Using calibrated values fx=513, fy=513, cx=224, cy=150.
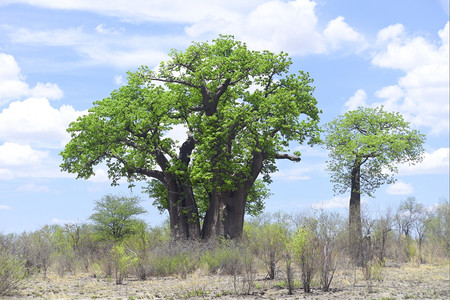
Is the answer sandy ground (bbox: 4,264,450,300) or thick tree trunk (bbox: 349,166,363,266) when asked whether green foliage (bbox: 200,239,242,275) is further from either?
thick tree trunk (bbox: 349,166,363,266)

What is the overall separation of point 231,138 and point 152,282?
10.1 m

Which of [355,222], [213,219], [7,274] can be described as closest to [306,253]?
[7,274]

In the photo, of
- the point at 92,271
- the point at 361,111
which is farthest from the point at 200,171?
the point at 361,111

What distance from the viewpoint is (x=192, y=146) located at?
29.0 meters

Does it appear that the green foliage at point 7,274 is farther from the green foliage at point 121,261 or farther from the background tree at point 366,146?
the background tree at point 366,146

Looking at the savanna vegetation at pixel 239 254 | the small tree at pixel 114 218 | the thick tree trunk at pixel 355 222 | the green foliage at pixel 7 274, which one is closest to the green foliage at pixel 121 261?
the savanna vegetation at pixel 239 254

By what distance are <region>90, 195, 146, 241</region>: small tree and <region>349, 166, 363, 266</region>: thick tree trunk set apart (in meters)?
15.7

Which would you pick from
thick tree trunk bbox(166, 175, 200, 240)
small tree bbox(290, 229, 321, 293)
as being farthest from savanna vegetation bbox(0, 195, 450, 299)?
thick tree trunk bbox(166, 175, 200, 240)

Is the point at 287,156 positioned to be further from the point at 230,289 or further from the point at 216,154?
the point at 230,289

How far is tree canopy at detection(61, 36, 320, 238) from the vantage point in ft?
84.7

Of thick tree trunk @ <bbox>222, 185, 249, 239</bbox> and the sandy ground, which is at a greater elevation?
thick tree trunk @ <bbox>222, 185, 249, 239</bbox>

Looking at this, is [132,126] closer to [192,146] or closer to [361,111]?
[192,146]

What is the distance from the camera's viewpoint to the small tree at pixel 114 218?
3688 cm

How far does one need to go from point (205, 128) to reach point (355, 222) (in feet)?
29.0
